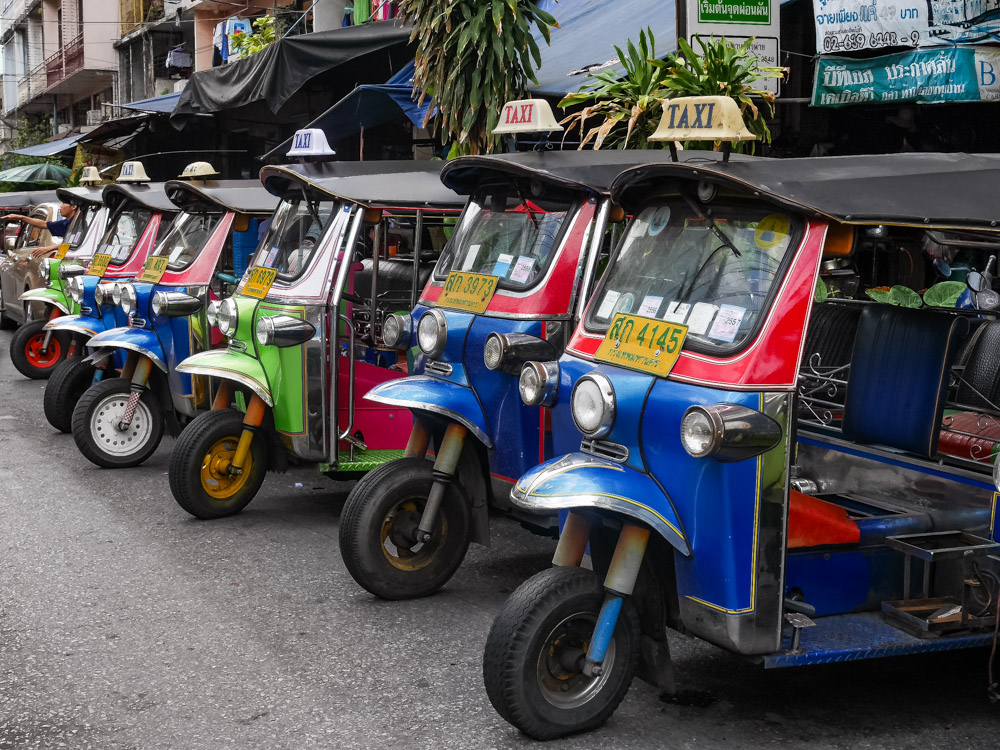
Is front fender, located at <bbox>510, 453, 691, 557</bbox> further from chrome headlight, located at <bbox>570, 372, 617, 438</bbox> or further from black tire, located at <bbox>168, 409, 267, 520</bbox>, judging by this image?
black tire, located at <bbox>168, 409, 267, 520</bbox>

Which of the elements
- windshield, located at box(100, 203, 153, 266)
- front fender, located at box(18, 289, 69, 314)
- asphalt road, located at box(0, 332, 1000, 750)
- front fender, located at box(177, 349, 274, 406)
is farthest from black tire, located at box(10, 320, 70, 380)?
asphalt road, located at box(0, 332, 1000, 750)

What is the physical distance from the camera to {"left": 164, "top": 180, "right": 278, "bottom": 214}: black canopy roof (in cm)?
813

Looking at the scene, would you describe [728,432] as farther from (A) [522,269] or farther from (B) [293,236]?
(B) [293,236]

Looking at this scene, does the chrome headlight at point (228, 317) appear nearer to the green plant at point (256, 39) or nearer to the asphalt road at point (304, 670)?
the asphalt road at point (304, 670)

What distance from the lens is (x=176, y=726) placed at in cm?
405

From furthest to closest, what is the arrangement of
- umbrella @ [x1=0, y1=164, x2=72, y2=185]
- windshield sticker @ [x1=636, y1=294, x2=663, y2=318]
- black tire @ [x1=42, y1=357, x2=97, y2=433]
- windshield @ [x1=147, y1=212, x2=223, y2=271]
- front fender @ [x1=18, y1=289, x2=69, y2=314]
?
umbrella @ [x1=0, y1=164, x2=72, y2=185], front fender @ [x1=18, y1=289, x2=69, y2=314], black tire @ [x1=42, y1=357, x2=97, y2=433], windshield @ [x1=147, y1=212, x2=223, y2=271], windshield sticker @ [x1=636, y1=294, x2=663, y2=318]

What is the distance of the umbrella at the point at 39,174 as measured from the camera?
22375 mm

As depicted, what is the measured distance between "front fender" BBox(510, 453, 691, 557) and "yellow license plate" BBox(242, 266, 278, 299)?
132 inches

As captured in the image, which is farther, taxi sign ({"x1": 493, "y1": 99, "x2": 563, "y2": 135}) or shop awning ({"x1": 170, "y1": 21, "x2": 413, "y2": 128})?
shop awning ({"x1": 170, "y1": 21, "x2": 413, "y2": 128})

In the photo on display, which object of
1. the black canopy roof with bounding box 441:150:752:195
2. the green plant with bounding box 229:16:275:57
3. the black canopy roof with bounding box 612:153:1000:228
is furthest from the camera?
the green plant with bounding box 229:16:275:57

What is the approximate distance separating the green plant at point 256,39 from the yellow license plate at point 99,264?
905cm

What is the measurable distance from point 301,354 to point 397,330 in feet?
2.81

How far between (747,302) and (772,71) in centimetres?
372

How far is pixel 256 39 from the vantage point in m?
18.7
